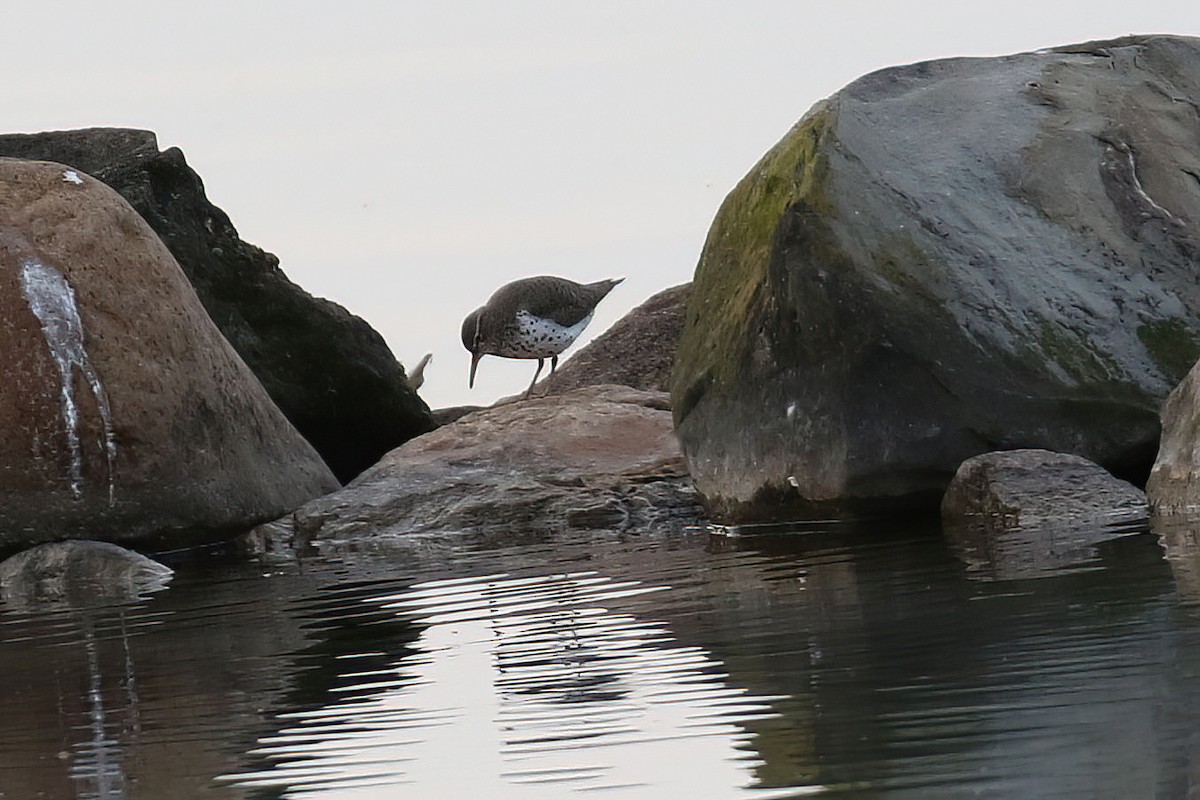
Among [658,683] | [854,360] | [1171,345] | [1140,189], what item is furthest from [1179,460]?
[658,683]

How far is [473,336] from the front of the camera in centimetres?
1475

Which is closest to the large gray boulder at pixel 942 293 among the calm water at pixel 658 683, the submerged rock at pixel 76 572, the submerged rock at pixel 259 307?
the calm water at pixel 658 683

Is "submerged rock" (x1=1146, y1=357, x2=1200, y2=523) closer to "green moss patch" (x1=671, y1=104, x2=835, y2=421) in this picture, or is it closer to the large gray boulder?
the large gray boulder

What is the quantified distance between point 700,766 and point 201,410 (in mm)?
8195

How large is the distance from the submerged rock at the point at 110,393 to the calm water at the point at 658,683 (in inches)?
99.4

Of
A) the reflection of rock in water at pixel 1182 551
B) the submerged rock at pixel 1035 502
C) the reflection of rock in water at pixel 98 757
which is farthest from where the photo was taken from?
the submerged rock at pixel 1035 502

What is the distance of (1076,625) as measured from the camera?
17.7 feet

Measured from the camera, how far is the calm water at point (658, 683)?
389cm

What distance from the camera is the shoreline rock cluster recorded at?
376 inches

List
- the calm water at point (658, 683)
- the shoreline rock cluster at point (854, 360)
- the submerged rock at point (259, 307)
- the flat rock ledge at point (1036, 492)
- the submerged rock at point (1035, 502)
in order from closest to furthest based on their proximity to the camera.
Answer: the calm water at point (658, 683)
the submerged rock at point (1035, 502)
the flat rock ledge at point (1036, 492)
the shoreline rock cluster at point (854, 360)
the submerged rock at point (259, 307)

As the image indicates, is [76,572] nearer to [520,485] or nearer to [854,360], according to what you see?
[520,485]

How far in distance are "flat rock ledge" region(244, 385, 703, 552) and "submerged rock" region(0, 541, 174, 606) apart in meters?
1.38

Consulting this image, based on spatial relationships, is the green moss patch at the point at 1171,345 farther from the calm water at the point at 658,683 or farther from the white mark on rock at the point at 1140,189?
the calm water at the point at 658,683

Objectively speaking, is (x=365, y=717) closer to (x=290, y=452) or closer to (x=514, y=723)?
(x=514, y=723)
